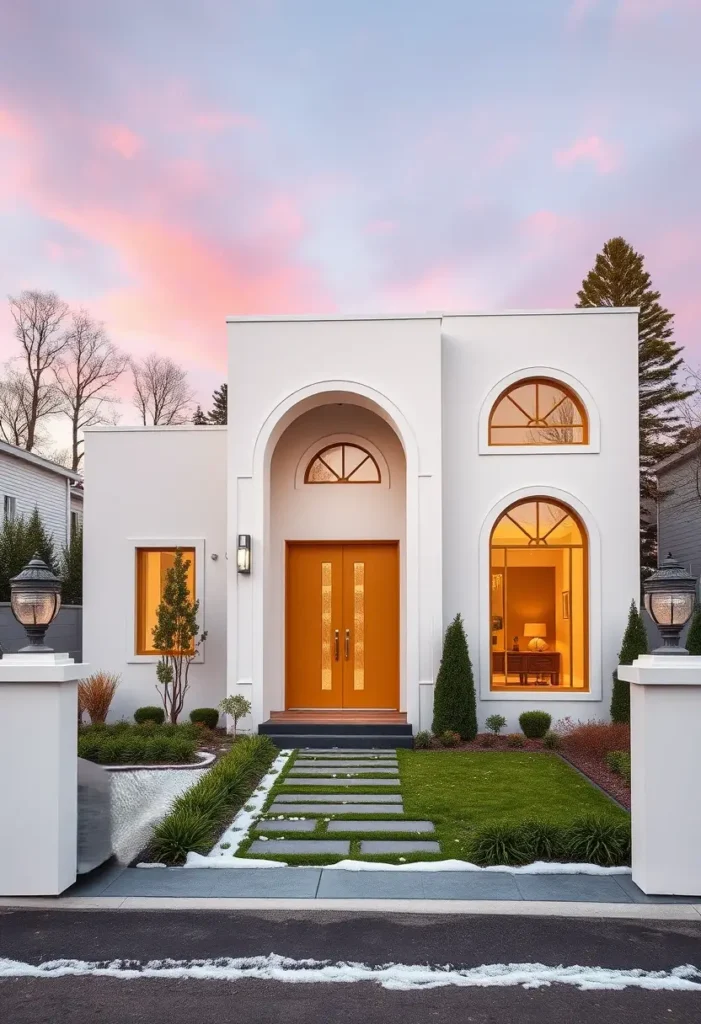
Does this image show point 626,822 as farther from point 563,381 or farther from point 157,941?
point 563,381

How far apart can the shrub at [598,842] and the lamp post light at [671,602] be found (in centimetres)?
145

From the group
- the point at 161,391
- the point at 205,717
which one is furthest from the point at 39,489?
the point at 205,717

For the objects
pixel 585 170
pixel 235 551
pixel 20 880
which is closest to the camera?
pixel 20 880

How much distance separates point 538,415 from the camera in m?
12.1

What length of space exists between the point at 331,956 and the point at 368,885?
1.19m

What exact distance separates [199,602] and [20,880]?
753 centimetres

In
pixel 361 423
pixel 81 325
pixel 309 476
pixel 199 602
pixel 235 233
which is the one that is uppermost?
pixel 81 325

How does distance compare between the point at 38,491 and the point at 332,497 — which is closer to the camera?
the point at 332,497

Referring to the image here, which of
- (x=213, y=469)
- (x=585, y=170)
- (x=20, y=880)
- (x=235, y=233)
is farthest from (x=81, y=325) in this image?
(x=20, y=880)

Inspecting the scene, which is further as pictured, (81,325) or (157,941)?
(81,325)

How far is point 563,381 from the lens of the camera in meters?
11.9

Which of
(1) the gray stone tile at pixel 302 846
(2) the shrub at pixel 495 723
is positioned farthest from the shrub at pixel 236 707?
(1) the gray stone tile at pixel 302 846

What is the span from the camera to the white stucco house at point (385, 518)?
1140 centimetres

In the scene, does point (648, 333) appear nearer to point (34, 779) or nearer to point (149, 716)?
point (149, 716)
